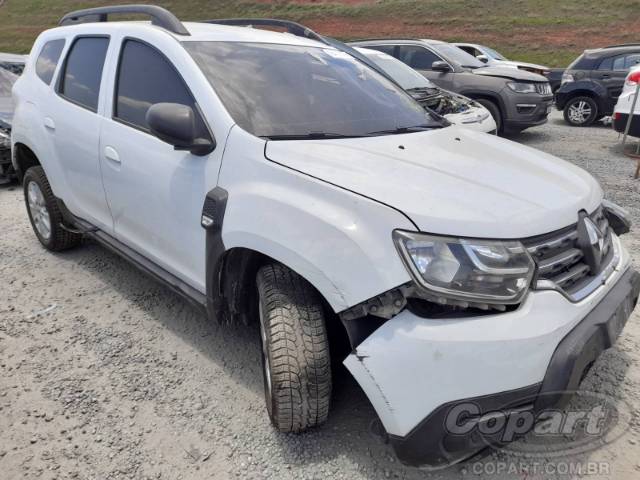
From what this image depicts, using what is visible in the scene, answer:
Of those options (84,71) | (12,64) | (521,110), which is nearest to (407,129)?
(84,71)

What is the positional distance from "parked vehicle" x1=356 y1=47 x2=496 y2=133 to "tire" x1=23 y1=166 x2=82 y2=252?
167 inches

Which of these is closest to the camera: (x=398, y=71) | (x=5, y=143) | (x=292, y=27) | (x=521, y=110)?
(x=292, y=27)

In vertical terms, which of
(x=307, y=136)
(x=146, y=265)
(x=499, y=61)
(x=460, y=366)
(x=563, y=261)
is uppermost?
(x=307, y=136)

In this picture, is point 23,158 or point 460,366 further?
point 23,158

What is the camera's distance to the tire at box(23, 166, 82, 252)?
13.0 feet

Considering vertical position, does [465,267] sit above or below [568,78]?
above

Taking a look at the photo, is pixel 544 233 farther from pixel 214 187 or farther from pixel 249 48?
pixel 249 48

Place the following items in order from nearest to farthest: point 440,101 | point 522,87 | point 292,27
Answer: point 292,27
point 440,101
point 522,87

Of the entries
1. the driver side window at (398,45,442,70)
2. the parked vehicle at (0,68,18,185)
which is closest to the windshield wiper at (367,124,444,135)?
the parked vehicle at (0,68,18,185)

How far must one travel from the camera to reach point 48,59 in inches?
153

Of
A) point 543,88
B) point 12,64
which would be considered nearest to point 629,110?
point 543,88

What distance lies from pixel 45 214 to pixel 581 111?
10.2 m

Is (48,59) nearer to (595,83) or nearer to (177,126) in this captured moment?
(177,126)

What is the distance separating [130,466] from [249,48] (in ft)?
7.15
